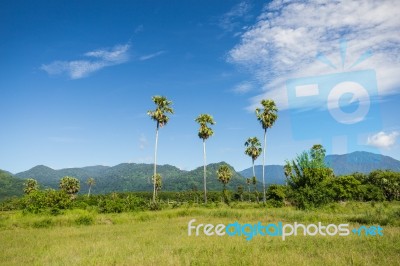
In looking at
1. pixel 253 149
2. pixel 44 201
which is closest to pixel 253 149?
pixel 253 149

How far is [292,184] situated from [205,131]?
2902 cm

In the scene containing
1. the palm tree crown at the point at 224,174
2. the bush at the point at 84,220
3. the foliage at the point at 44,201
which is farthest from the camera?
the palm tree crown at the point at 224,174

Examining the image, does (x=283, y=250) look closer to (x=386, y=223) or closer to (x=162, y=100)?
(x=386, y=223)

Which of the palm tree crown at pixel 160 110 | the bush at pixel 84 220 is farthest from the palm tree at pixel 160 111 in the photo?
the bush at pixel 84 220

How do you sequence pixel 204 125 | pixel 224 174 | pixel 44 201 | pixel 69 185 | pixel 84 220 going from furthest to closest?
pixel 69 185 < pixel 224 174 < pixel 204 125 < pixel 44 201 < pixel 84 220

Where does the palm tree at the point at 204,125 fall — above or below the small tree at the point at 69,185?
above

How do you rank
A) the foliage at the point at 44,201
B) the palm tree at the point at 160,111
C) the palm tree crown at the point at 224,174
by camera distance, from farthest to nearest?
1. the palm tree crown at the point at 224,174
2. the palm tree at the point at 160,111
3. the foliage at the point at 44,201

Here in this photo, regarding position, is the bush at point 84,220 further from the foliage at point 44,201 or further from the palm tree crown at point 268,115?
the palm tree crown at point 268,115

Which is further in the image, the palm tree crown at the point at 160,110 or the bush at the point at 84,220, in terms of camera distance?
the palm tree crown at the point at 160,110

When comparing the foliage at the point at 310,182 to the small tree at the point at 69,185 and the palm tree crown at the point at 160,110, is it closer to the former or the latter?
the palm tree crown at the point at 160,110

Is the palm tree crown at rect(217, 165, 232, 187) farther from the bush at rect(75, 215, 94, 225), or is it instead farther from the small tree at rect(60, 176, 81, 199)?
the bush at rect(75, 215, 94, 225)

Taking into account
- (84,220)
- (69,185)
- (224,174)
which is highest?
(224,174)

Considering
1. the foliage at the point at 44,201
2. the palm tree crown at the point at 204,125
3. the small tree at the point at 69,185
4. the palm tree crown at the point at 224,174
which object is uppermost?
the palm tree crown at the point at 204,125

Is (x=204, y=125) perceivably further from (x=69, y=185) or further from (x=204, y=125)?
(x=69, y=185)
